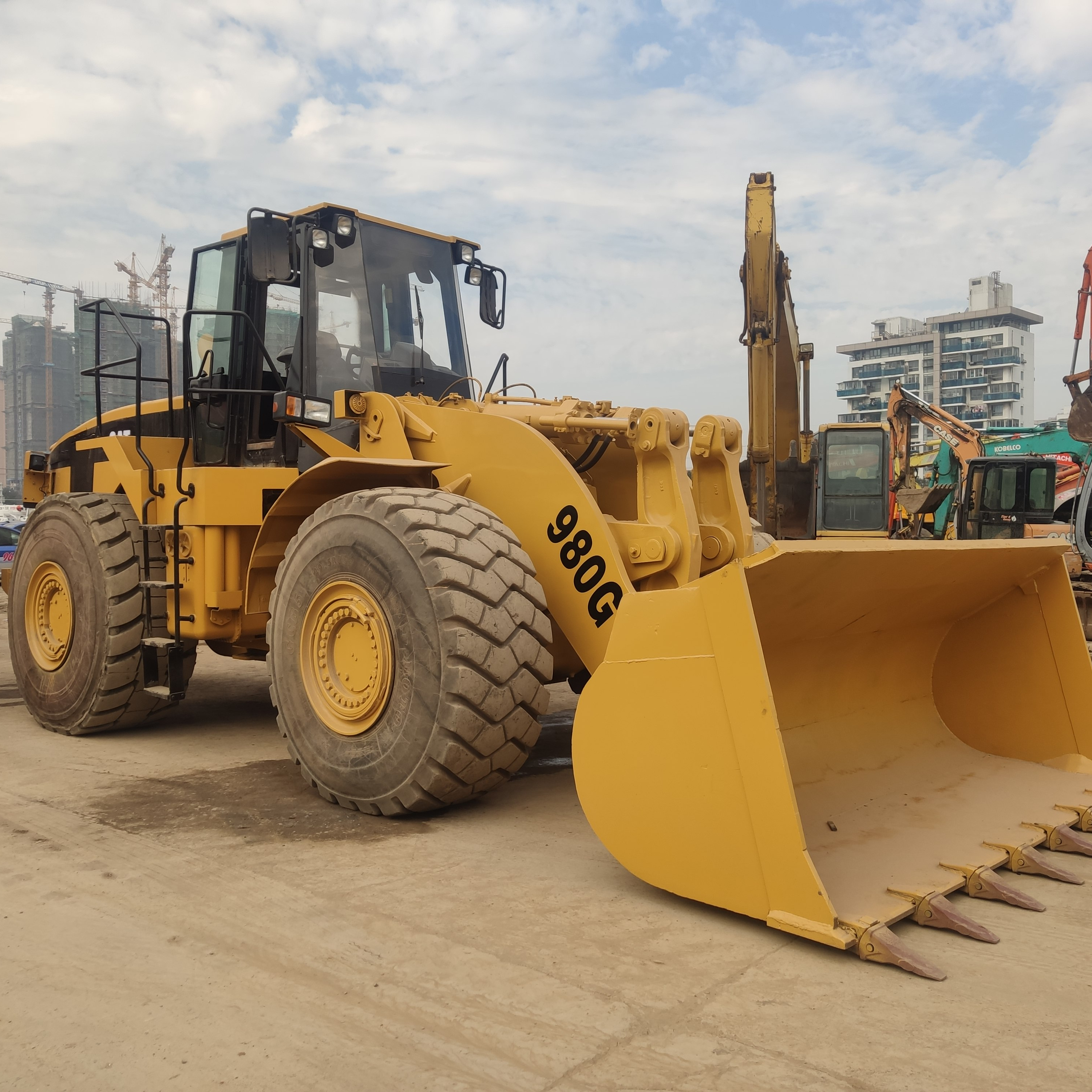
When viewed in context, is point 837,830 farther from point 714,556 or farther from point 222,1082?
point 222,1082

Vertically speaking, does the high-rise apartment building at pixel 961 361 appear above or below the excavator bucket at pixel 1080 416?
above

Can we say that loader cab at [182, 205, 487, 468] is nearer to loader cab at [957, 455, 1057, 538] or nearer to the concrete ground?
the concrete ground

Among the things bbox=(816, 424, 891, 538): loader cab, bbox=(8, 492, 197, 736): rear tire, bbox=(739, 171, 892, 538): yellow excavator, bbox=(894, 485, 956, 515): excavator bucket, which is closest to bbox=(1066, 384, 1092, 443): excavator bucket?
bbox=(739, 171, 892, 538): yellow excavator

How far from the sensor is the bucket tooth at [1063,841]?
3.60 meters

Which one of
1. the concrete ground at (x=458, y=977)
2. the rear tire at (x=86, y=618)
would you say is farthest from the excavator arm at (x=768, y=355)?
the concrete ground at (x=458, y=977)

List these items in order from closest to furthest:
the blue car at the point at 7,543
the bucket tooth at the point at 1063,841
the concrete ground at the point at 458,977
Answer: the concrete ground at the point at 458,977 < the bucket tooth at the point at 1063,841 < the blue car at the point at 7,543

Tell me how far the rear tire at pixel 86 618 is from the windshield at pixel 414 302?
178 centimetres

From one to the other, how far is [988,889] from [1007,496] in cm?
1245

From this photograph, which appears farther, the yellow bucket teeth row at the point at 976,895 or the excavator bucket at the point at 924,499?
the excavator bucket at the point at 924,499

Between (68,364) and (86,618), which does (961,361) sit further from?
(86,618)

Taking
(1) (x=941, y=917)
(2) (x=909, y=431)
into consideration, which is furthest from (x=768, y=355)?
(2) (x=909, y=431)

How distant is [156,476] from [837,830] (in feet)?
14.1

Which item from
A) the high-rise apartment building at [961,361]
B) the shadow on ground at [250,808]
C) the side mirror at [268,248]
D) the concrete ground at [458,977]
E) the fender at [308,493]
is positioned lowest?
the shadow on ground at [250,808]

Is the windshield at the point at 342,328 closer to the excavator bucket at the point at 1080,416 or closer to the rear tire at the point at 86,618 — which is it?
the rear tire at the point at 86,618
